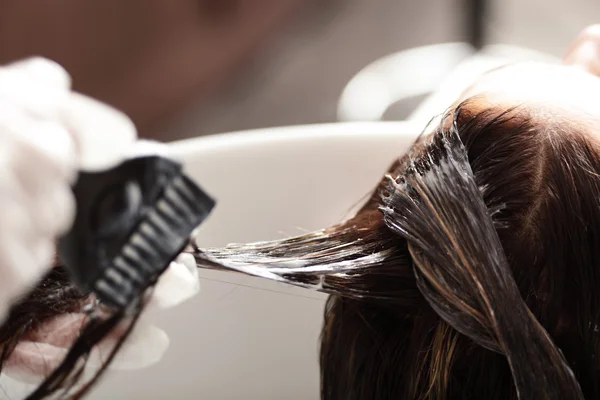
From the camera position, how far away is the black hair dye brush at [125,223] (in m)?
0.31

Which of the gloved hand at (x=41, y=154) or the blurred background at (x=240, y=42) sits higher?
the gloved hand at (x=41, y=154)

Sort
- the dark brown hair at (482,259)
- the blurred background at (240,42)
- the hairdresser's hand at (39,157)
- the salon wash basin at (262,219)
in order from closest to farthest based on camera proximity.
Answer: the hairdresser's hand at (39,157) → the dark brown hair at (482,259) → the salon wash basin at (262,219) → the blurred background at (240,42)

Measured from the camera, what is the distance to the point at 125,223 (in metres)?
0.31

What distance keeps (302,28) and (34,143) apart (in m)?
1.54

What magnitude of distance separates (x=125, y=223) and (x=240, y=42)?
4.48 feet

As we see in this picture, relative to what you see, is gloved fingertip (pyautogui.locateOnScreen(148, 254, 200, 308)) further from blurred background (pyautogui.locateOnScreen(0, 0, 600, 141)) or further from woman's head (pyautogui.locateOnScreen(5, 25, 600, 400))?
blurred background (pyautogui.locateOnScreen(0, 0, 600, 141))

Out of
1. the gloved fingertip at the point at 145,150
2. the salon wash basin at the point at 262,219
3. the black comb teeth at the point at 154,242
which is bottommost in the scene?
the salon wash basin at the point at 262,219

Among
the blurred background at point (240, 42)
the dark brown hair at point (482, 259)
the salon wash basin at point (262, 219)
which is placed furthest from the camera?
the blurred background at point (240, 42)

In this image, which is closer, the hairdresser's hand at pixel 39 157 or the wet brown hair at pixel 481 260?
the hairdresser's hand at pixel 39 157

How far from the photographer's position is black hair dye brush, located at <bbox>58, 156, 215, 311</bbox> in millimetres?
314

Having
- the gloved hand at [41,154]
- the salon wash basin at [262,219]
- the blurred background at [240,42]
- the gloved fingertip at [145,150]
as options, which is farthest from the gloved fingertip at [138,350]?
the blurred background at [240,42]

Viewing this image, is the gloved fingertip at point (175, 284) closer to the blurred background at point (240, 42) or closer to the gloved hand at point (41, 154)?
the gloved hand at point (41, 154)

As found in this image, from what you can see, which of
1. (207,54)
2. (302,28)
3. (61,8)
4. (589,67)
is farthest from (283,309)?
(302,28)

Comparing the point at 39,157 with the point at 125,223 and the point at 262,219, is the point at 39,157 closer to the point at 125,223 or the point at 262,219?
the point at 125,223
